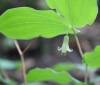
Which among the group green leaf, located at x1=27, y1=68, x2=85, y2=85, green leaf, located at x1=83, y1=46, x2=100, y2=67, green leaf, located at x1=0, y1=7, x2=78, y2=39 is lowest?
green leaf, located at x1=83, y1=46, x2=100, y2=67

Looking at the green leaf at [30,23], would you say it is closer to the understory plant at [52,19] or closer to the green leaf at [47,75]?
the understory plant at [52,19]

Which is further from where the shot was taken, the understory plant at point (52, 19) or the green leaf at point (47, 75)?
the green leaf at point (47, 75)

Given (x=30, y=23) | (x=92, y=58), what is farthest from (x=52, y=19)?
(x=92, y=58)

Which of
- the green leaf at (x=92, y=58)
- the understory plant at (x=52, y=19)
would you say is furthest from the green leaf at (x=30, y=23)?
the green leaf at (x=92, y=58)

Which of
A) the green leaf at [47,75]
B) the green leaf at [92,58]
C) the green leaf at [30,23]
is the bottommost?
the green leaf at [92,58]

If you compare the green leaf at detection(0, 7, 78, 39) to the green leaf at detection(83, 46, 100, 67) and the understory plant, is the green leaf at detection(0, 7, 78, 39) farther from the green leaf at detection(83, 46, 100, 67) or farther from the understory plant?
the green leaf at detection(83, 46, 100, 67)

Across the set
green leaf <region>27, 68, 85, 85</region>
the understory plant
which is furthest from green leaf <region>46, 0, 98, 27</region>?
green leaf <region>27, 68, 85, 85</region>
